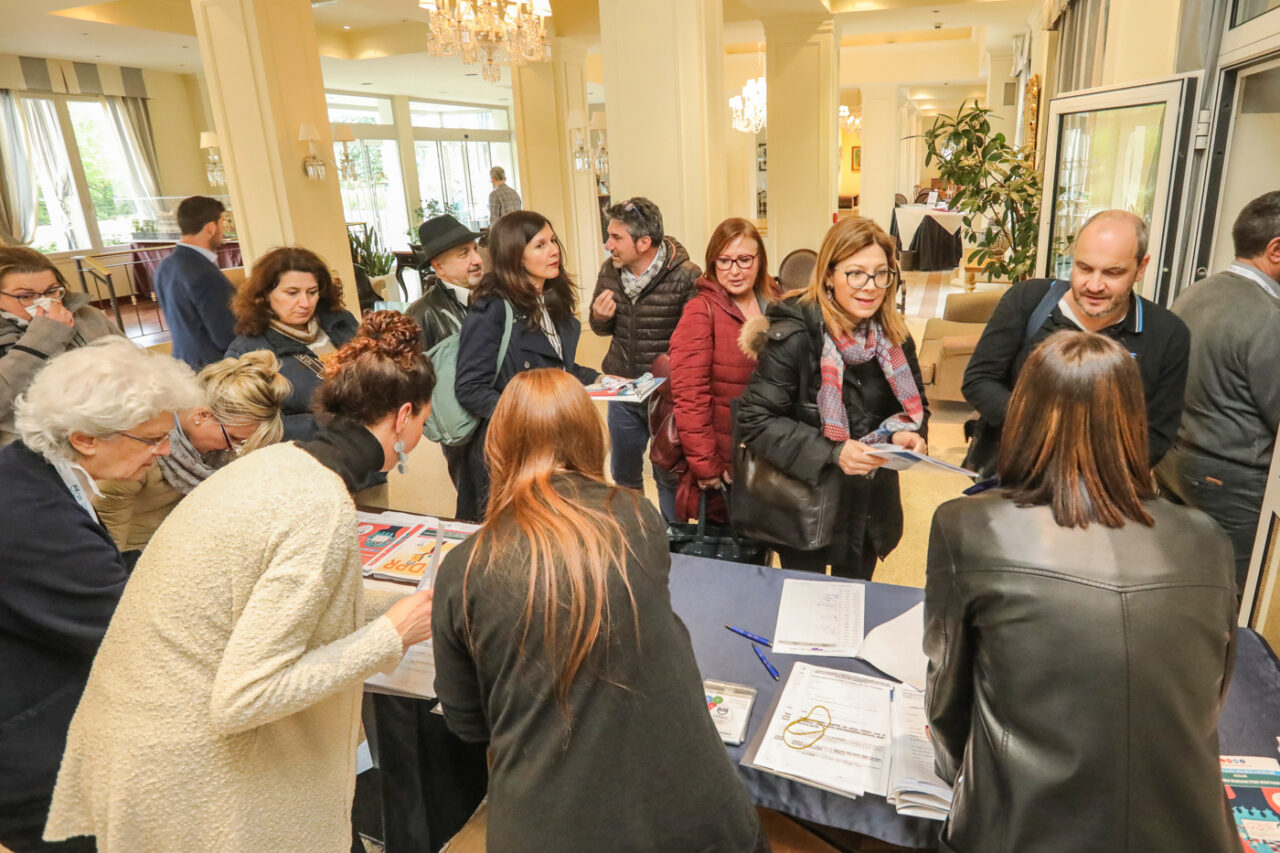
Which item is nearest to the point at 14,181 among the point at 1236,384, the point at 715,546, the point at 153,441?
the point at 153,441

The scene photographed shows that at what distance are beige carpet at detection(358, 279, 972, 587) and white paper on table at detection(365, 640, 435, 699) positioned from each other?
115 centimetres

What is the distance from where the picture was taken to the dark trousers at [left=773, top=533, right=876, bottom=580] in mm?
2314

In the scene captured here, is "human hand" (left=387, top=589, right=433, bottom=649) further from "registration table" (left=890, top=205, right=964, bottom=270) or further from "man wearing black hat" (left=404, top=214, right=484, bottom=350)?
"registration table" (left=890, top=205, right=964, bottom=270)

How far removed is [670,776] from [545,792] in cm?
19

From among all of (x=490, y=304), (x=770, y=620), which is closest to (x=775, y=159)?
(x=490, y=304)

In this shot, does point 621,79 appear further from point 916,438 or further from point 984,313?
point 984,313

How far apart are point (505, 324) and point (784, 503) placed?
43.8 inches

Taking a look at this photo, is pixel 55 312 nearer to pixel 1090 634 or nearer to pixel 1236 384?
pixel 1090 634

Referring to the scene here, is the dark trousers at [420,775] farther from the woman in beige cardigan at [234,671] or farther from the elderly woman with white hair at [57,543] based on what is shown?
the elderly woman with white hair at [57,543]

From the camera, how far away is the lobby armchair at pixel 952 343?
509cm

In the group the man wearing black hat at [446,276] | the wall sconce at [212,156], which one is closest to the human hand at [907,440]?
the man wearing black hat at [446,276]

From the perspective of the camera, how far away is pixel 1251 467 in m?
2.29

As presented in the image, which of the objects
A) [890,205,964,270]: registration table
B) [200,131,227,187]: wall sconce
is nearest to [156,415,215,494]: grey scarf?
[200,131,227,187]: wall sconce

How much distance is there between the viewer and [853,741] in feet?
4.57
